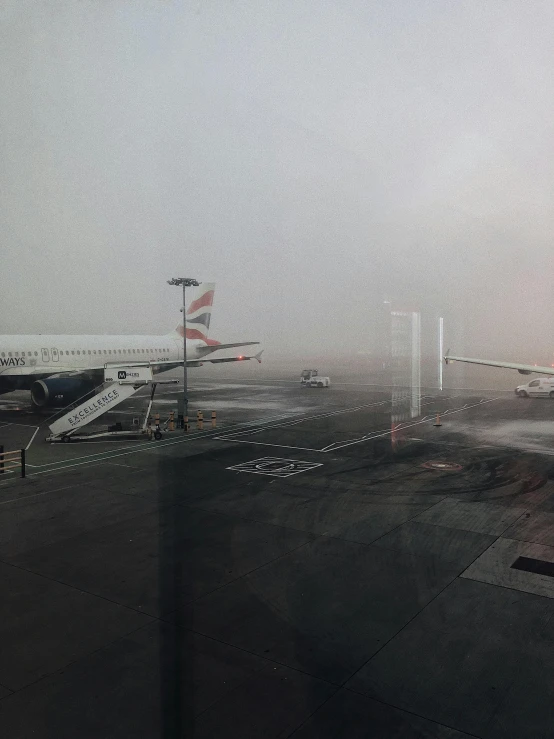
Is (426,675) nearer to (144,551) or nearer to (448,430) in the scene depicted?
(144,551)

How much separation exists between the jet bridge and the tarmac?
614 cm

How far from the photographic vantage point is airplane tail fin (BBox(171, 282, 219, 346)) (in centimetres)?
5888

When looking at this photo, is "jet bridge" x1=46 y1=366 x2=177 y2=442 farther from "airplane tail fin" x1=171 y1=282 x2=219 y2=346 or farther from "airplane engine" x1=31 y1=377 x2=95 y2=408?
"airplane tail fin" x1=171 y1=282 x2=219 y2=346

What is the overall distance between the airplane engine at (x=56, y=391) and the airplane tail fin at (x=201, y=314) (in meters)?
20.3

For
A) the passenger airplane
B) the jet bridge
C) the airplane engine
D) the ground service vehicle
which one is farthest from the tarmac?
the ground service vehicle

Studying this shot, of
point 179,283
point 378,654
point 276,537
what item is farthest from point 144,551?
point 179,283

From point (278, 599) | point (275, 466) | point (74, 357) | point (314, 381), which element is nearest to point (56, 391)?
point (74, 357)

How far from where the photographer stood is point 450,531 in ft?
51.5

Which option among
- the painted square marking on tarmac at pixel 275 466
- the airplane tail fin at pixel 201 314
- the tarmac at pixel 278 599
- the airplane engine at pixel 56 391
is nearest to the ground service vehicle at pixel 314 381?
the airplane tail fin at pixel 201 314

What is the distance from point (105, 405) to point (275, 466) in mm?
12687

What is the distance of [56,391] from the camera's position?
1519 inches

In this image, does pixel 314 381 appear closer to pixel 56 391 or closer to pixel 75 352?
pixel 75 352

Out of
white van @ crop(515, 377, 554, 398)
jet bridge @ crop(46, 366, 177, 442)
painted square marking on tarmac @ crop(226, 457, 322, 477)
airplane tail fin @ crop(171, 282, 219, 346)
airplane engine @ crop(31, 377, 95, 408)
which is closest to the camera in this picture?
painted square marking on tarmac @ crop(226, 457, 322, 477)

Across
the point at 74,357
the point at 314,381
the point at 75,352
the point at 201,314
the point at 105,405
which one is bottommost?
the point at 314,381
